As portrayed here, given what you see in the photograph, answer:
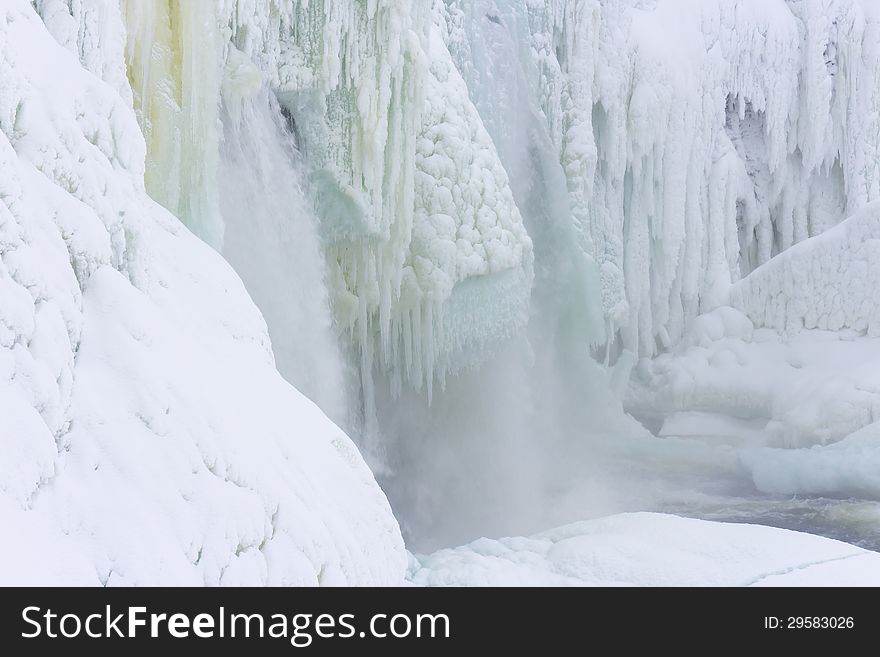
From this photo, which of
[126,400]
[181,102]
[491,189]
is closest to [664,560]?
[126,400]

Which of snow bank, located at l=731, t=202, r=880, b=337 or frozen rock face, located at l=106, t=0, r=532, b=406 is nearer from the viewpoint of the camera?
frozen rock face, located at l=106, t=0, r=532, b=406

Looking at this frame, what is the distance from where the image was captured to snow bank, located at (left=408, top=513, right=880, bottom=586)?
140 inches

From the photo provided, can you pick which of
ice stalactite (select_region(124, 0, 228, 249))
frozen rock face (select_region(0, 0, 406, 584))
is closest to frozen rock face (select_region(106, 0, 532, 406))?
ice stalactite (select_region(124, 0, 228, 249))

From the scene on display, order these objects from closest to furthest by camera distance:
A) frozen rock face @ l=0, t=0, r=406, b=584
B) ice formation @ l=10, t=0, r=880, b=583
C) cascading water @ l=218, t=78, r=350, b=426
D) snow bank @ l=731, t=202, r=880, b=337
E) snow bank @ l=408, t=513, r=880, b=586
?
1. frozen rock face @ l=0, t=0, r=406, b=584
2. ice formation @ l=10, t=0, r=880, b=583
3. snow bank @ l=408, t=513, r=880, b=586
4. cascading water @ l=218, t=78, r=350, b=426
5. snow bank @ l=731, t=202, r=880, b=337

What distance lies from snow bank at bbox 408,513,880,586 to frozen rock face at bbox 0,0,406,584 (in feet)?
3.73

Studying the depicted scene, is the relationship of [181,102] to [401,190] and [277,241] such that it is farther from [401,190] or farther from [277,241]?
[401,190]

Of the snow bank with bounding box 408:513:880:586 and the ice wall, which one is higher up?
the ice wall

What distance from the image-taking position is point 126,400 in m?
2.05

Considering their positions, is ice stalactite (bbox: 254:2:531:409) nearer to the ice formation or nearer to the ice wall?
the ice formation

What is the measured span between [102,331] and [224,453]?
0.37m

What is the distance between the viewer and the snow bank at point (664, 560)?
357cm

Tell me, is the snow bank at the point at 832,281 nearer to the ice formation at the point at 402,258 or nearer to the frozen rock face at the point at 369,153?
the ice formation at the point at 402,258

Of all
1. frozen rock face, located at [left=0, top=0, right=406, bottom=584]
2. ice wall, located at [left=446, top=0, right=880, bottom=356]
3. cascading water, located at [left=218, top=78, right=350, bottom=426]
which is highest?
ice wall, located at [left=446, top=0, right=880, bottom=356]

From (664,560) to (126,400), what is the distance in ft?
7.98
